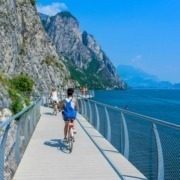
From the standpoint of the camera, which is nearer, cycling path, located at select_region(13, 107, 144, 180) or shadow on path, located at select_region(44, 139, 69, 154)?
cycling path, located at select_region(13, 107, 144, 180)

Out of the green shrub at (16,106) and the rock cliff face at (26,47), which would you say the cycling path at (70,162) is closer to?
the green shrub at (16,106)

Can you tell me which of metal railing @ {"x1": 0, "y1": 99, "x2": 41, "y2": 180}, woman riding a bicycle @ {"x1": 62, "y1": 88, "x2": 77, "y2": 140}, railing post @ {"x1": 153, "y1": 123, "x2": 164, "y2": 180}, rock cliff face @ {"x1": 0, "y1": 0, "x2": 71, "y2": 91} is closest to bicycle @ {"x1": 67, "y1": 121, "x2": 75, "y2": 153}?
woman riding a bicycle @ {"x1": 62, "y1": 88, "x2": 77, "y2": 140}

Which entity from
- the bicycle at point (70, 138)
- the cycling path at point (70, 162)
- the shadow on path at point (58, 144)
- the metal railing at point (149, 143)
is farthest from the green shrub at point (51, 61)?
the metal railing at point (149, 143)

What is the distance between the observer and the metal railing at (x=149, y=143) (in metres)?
7.94

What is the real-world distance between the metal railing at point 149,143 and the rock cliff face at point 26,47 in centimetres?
3930

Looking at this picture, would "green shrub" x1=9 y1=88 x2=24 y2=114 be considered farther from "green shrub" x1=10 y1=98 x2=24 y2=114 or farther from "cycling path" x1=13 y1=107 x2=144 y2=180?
"cycling path" x1=13 y1=107 x2=144 y2=180

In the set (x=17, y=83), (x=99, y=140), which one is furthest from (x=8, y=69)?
(x=99, y=140)

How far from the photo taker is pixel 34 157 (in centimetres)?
1244

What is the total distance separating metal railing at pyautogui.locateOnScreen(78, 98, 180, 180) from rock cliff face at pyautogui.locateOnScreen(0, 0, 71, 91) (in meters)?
39.3

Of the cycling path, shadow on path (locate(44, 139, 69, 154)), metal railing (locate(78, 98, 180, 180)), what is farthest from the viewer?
shadow on path (locate(44, 139, 69, 154))

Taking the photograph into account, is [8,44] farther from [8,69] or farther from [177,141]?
[177,141]

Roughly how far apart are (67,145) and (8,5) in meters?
49.8

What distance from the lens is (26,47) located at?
88312 millimetres

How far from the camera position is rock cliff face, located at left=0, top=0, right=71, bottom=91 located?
5797cm
